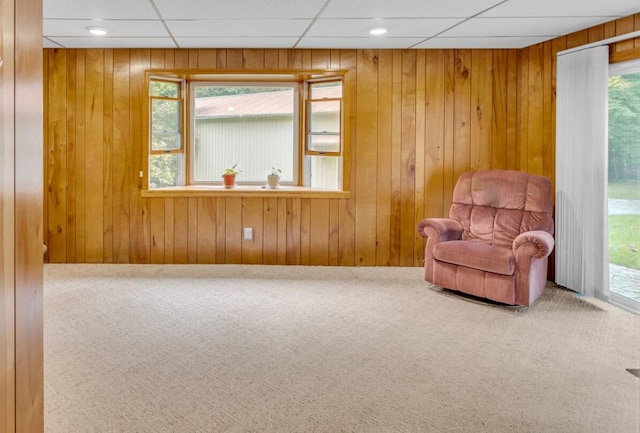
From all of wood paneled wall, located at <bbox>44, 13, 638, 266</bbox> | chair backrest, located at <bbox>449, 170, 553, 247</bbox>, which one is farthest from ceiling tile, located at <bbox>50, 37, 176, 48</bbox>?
chair backrest, located at <bbox>449, 170, 553, 247</bbox>

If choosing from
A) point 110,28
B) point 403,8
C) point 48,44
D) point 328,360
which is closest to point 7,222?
point 328,360

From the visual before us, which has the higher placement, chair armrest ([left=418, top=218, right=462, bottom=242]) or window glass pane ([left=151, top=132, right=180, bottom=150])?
window glass pane ([left=151, top=132, right=180, bottom=150])

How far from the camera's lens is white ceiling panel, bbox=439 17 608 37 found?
159 inches

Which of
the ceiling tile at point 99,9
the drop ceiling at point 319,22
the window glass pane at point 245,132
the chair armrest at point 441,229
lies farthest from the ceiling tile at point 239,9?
the chair armrest at point 441,229

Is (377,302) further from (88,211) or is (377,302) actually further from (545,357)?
(88,211)

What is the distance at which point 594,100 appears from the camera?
413cm

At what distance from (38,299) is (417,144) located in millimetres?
4344

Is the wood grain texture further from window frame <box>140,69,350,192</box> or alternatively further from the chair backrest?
window frame <box>140,69,350,192</box>

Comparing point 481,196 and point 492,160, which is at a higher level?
point 492,160

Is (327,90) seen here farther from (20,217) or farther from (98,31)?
(20,217)

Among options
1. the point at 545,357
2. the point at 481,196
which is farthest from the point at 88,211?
the point at 545,357

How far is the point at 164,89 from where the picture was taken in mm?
5441

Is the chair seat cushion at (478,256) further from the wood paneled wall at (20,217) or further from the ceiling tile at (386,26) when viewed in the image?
the wood paneled wall at (20,217)

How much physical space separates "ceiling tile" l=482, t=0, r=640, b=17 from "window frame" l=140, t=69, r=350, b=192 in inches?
74.0
